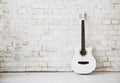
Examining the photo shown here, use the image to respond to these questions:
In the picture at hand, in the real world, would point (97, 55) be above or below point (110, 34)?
below

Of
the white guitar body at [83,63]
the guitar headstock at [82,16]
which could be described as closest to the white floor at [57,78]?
the white guitar body at [83,63]

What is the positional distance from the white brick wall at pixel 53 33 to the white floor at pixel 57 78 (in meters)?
0.15

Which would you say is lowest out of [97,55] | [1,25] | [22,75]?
[22,75]

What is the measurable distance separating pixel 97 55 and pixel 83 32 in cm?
36

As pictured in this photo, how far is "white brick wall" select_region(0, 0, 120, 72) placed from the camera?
7.73ft

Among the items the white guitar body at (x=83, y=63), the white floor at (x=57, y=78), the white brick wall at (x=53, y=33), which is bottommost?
the white floor at (x=57, y=78)

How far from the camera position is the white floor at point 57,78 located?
201 centimetres

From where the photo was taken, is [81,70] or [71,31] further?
[71,31]

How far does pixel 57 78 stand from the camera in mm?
2070

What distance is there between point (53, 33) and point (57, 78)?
600mm

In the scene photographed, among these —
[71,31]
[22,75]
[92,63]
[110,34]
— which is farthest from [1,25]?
[110,34]

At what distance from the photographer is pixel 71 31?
2.37m

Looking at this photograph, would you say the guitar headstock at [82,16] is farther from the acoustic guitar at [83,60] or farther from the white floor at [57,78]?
the white floor at [57,78]

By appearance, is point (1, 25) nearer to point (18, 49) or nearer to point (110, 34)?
point (18, 49)
